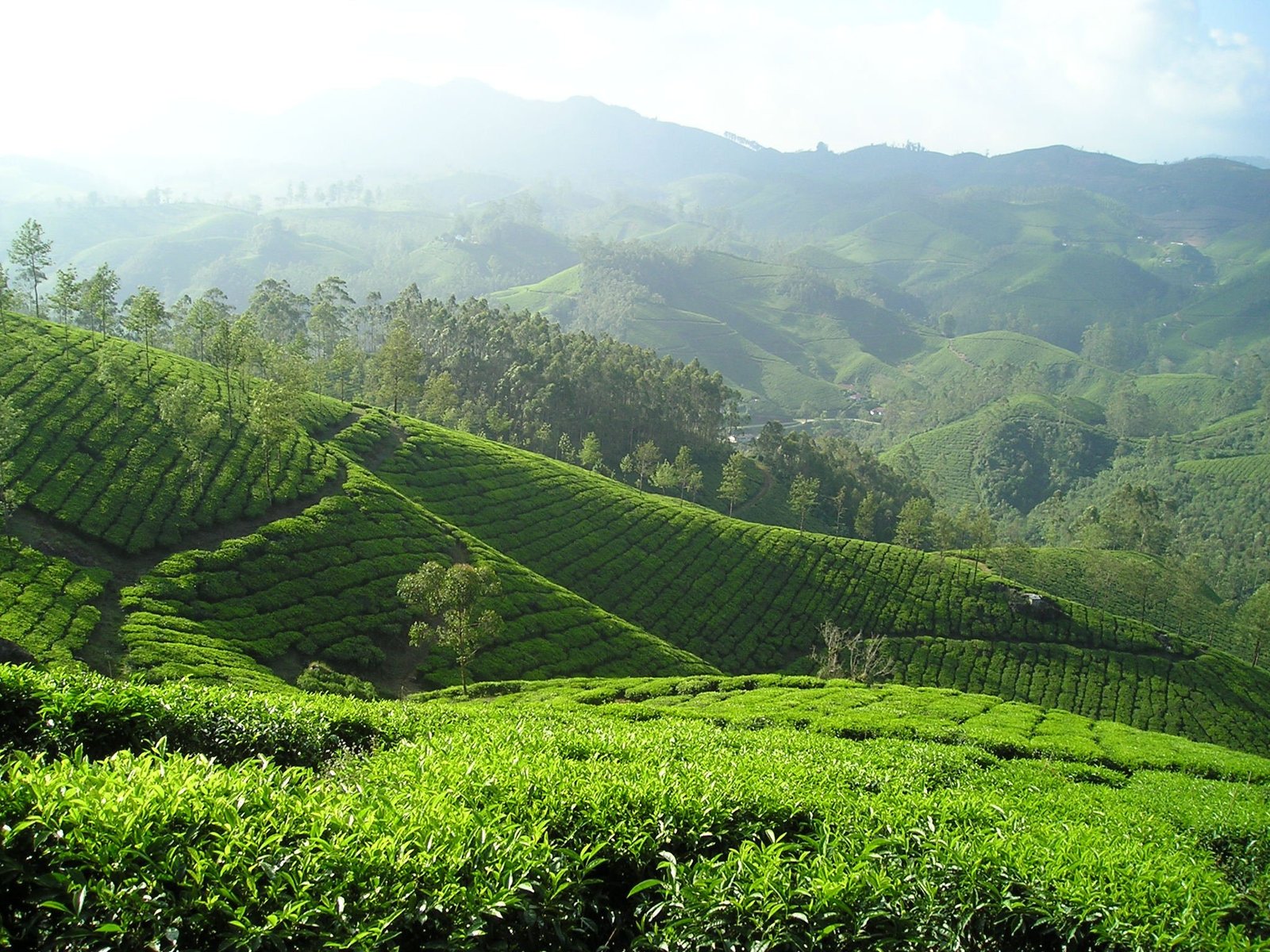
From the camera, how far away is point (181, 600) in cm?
3456

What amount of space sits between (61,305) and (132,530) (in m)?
52.7

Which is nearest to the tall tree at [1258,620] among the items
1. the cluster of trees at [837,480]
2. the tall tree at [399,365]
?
the cluster of trees at [837,480]

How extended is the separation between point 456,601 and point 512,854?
2912 cm

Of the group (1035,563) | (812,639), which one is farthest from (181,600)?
(1035,563)

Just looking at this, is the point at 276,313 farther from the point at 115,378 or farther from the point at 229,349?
the point at 115,378

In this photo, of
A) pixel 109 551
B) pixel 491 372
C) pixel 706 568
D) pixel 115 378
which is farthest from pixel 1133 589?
pixel 115 378

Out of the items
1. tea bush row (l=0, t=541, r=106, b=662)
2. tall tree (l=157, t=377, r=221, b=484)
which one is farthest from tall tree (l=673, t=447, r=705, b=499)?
tea bush row (l=0, t=541, r=106, b=662)

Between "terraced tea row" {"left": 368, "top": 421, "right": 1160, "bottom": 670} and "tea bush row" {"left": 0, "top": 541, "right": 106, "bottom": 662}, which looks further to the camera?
"terraced tea row" {"left": 368, "top": 421, "right": 1160, "bottom": 670}

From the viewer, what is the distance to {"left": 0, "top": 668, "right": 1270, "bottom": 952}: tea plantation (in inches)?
212

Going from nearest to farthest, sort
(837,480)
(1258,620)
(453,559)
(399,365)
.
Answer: (453,559)
(1258,620)
(399,365)
(837,480)

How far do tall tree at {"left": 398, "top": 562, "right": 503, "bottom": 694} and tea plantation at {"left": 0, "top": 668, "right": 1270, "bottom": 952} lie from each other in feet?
71.1

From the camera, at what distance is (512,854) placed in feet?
20.3

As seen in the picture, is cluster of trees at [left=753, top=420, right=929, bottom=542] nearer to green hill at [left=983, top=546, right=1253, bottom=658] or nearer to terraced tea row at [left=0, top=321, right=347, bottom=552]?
green hill at [left=983, top=546, right=1253, bottom=658]

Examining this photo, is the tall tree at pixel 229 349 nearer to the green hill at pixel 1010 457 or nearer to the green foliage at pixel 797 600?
the green foliage at pixel 797 600
